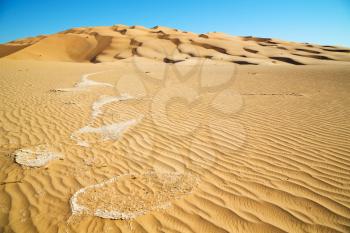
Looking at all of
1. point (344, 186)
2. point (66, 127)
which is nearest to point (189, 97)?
point (66, 127)

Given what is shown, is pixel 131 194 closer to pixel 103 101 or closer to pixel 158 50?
pixel 103 101

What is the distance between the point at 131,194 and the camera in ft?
11.8

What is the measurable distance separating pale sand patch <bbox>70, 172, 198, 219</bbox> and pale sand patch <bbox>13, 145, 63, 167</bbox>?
1.38 metres

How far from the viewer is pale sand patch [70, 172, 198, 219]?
3.24m

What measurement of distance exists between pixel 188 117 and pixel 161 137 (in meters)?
1.59

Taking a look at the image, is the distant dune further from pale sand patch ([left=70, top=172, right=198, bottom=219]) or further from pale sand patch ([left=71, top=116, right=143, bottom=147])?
pale sand patch ([left=70, top=172, right=198, bottom=219])

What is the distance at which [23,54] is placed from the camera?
27891mm

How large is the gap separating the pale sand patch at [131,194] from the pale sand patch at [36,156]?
138 cm

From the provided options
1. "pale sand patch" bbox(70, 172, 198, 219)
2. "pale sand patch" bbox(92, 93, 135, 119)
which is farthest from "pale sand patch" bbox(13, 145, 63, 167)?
"pale sand patch" bbox(92, 93, 135, 119)

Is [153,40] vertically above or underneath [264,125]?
above

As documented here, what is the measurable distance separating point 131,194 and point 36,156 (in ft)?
7.76

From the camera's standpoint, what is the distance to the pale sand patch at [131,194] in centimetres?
324

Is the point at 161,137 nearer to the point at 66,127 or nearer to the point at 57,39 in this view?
the point at 66,127

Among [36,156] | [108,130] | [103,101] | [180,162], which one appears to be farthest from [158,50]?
[180,162]
